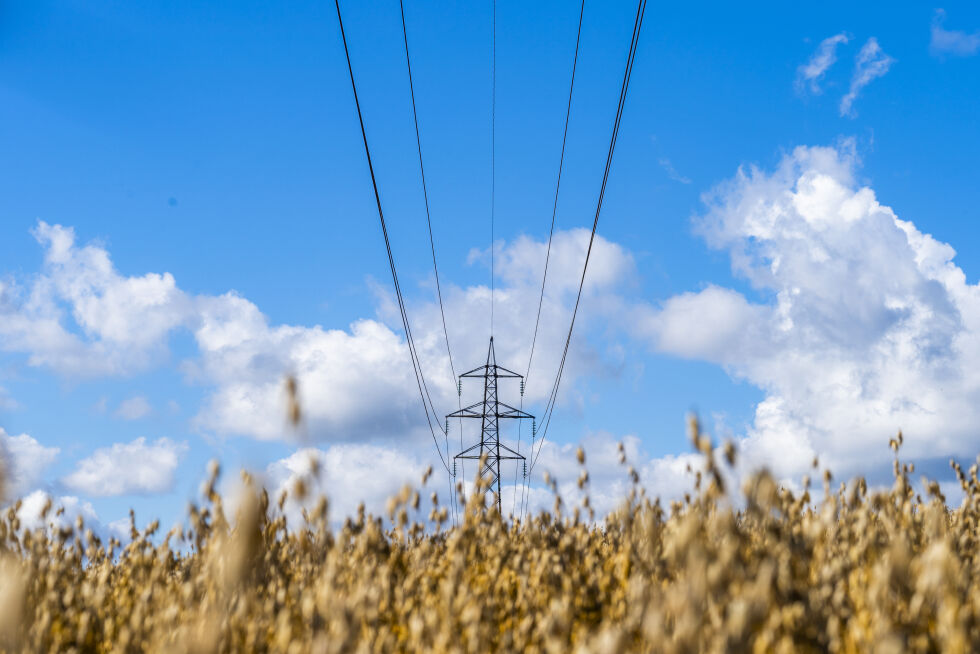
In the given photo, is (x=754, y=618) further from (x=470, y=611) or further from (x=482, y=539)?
(x=482, y=539)

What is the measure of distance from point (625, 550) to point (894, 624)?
101cm

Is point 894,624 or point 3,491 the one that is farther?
point 3,491

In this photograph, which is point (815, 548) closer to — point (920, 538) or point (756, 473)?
point (756, 473)

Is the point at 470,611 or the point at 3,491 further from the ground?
the point at 3,491

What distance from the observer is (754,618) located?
4.36 feet

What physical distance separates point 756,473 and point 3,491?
2.55 meters

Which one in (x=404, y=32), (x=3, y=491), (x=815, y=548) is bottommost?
(x=815, y=548)

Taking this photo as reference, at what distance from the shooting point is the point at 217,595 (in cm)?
209

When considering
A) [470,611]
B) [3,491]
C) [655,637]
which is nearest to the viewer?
[655,637]

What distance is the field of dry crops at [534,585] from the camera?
5.17 ft

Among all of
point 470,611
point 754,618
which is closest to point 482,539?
point 470,611

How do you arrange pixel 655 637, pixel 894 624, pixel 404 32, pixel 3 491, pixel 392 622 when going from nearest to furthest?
pixel 655 637, pixel 894 624, pixel 392 622, pixel 3 491, pixel 404 32

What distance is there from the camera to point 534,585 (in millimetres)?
2611

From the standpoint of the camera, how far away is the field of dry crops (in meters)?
1.58
